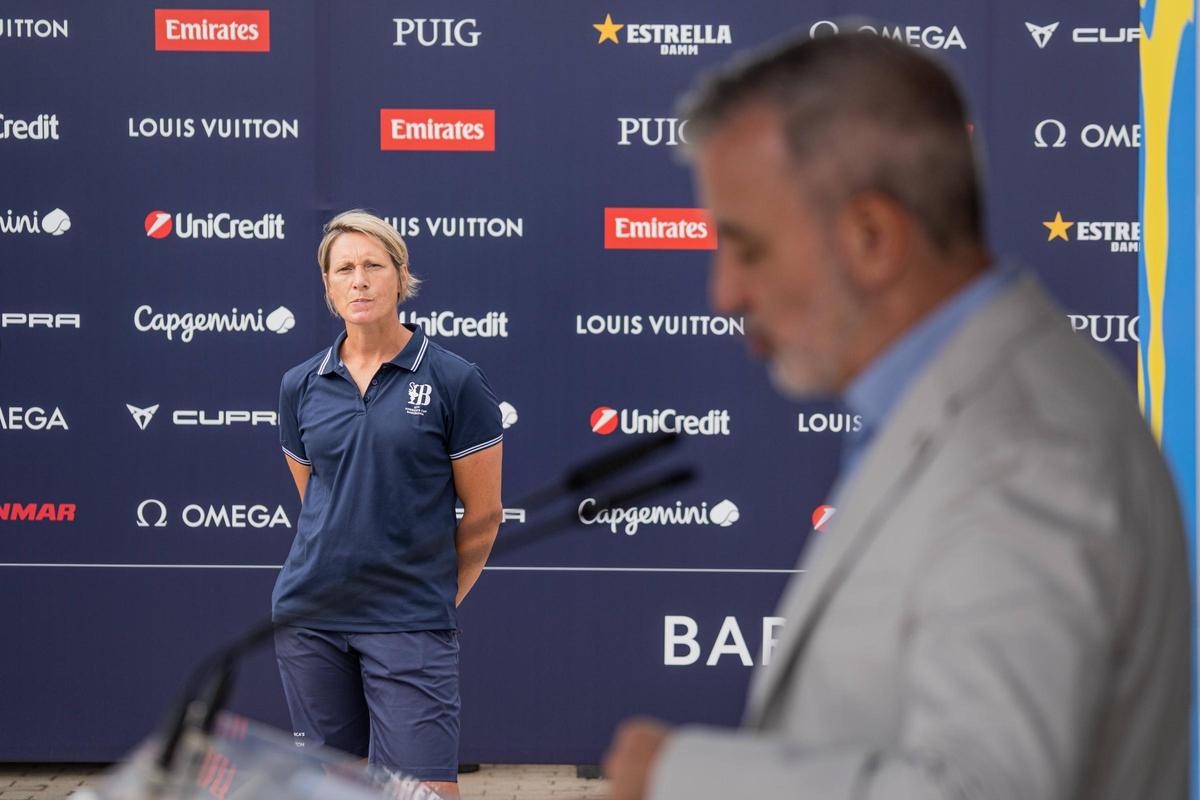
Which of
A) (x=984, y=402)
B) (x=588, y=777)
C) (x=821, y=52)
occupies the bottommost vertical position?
(x=588, y=777)

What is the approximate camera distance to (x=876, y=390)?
99 centimetres

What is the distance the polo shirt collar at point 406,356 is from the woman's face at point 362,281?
0.25 ft

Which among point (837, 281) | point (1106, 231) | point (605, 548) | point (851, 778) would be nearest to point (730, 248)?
point (837, 281)

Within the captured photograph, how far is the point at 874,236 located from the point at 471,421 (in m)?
2.42

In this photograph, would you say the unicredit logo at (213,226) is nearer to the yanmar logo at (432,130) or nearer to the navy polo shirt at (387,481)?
the yanmar logo at (432,130)

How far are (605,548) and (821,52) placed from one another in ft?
12.1

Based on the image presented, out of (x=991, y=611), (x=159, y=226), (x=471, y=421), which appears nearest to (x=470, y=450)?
(x=471, y=421)

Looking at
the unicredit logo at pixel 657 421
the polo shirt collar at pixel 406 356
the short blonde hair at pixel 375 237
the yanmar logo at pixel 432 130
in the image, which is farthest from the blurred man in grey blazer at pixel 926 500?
the yanmar logo at pixel 432 130

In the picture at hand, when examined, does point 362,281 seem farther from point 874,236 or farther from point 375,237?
point 874,236

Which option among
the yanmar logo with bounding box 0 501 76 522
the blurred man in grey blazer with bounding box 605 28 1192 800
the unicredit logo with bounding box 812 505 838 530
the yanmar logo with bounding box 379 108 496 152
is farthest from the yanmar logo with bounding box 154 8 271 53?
the blurred man in grey blazer with bounding box 605 28 1192 800

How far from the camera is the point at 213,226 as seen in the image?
459cm

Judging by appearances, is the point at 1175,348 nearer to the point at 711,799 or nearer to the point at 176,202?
the point at 711,799

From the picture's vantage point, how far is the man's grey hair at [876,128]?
0.91 metres

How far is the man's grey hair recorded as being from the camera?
2.98 feet
